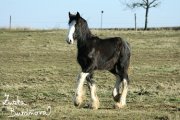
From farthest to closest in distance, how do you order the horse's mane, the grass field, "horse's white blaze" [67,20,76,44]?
the horse's mane → "horse's white blaze" [67,20,76,44] → the grass field

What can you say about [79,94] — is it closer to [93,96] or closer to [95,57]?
[93,96]

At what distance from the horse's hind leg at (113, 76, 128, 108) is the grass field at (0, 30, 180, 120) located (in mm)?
197

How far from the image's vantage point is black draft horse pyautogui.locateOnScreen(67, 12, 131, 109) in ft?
42.0

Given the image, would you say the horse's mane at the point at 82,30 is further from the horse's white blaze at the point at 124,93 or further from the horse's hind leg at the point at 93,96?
the horse's white blaze at the point at 124,93

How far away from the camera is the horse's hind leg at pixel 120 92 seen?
13.4 meters

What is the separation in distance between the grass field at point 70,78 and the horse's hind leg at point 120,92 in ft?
0.65

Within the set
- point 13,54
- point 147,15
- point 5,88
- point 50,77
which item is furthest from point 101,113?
point 147,15

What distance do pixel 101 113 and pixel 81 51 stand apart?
67.4 inches

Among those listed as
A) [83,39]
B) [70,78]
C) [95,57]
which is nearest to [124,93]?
[95,57]

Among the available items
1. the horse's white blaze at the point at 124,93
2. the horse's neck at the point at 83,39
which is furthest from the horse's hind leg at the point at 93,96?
the horse's neck at the point at 83,39

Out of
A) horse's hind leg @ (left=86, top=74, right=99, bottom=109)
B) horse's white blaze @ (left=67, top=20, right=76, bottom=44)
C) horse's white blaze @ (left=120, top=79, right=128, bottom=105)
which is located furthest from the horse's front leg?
horse's white blaze @ (left=120, top=79, right=128, bottom=105)

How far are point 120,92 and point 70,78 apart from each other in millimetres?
8004

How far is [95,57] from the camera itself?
43.1ft

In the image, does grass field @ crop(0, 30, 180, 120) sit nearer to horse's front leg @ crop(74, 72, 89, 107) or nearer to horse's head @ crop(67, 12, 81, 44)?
horse's front leg @ crop(74, 72, 89, 107)
